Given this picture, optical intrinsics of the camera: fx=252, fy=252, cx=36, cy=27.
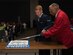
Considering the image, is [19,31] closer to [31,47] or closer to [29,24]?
[29,24]

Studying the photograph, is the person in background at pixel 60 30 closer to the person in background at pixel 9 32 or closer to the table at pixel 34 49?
the table at pixel 34 49

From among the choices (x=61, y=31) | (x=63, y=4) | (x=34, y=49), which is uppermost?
(x=63, y=4)

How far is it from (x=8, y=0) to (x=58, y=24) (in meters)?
3.03

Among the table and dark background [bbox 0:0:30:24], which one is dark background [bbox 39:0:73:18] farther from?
the table

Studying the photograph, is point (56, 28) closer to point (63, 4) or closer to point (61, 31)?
point (61, 31)

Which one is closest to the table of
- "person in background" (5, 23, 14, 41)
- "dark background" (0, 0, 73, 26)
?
"person in background" (5, 23, 14, 41)

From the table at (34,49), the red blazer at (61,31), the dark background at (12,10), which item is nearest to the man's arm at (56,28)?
the red blazer at (61,31)

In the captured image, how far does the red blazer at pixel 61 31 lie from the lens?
396cm

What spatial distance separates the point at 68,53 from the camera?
4191 millimetres

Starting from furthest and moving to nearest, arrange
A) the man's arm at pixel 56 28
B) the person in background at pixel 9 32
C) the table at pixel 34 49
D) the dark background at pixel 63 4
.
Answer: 1. the dark background at pixel 63 4
2. the person in background at pixel 9 32
3. the man's arm at pixel 56 28
4. the table at pixel 34 49

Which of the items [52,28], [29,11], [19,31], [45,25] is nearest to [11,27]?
[19,31]

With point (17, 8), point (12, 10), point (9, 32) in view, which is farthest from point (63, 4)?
point (9, 32)

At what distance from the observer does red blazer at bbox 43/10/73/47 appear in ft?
13.0

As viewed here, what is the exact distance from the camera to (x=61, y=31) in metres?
4.02
